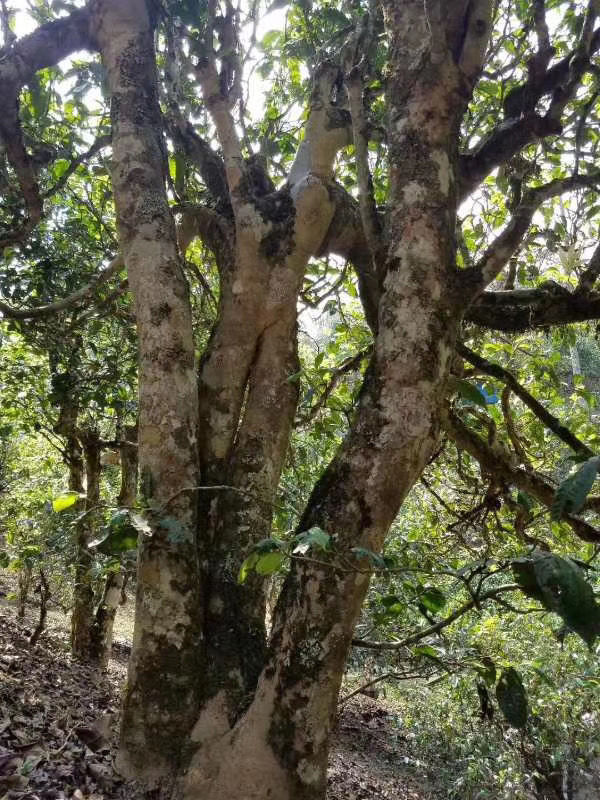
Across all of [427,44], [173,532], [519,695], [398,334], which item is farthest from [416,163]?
[519,695]

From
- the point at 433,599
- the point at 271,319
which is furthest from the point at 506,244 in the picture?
the point at 433,599

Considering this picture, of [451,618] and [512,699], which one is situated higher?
[451,618]

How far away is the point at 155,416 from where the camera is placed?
7.07ft

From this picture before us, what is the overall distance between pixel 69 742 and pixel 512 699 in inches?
63.1

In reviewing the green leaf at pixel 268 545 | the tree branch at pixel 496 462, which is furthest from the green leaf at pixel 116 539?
the tree branch at pixel 496 462

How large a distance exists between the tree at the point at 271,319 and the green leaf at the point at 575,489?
450 millimetres

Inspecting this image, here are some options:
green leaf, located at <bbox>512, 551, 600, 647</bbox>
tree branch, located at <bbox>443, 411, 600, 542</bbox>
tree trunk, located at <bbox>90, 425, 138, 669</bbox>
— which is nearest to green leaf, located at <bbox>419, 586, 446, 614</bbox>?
green leaf, located at <bbox>512, 551, 600, 647</bbox>

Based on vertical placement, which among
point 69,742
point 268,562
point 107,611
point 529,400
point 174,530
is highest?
point 529,400

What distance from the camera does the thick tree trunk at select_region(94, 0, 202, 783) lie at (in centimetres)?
189

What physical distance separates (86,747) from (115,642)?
9.17 meters

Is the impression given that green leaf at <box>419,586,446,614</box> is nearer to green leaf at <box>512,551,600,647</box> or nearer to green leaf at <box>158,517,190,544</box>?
green leaf at <box>512,551,600,647</box>

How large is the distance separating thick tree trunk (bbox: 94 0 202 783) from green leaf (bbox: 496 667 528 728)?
975 mm

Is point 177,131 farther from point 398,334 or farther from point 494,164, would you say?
point 398,334

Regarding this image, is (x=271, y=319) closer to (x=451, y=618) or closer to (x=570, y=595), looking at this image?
(x=451, y=618)
